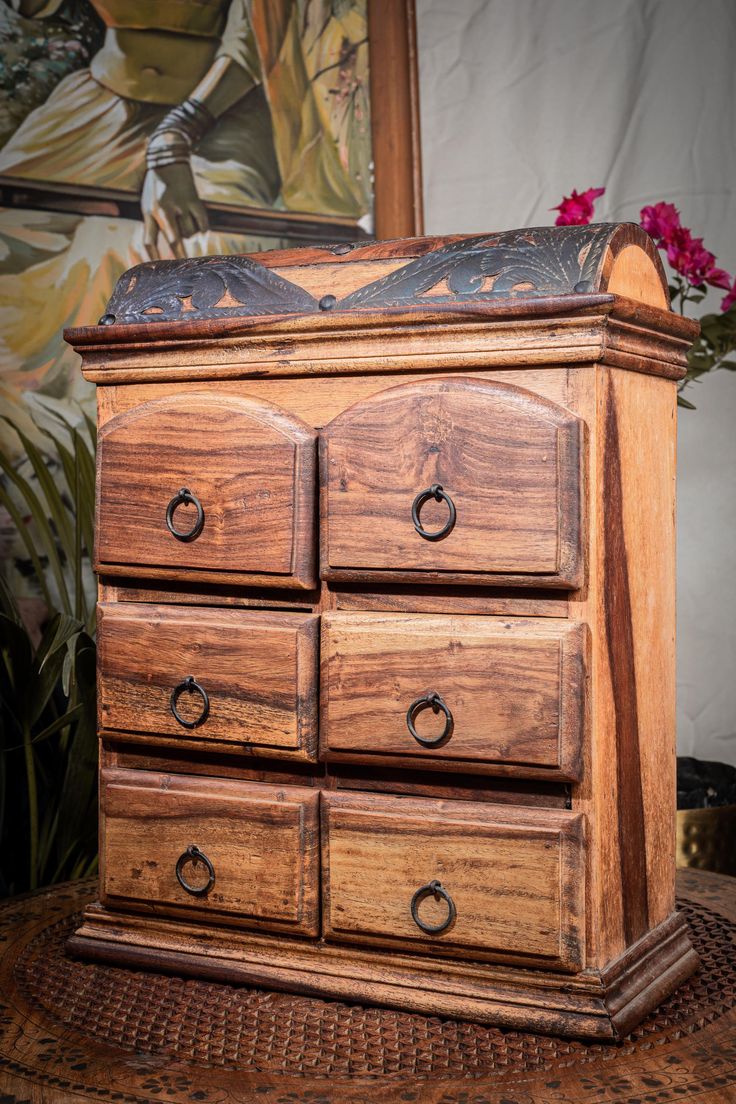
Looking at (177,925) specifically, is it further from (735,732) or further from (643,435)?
(735,732)

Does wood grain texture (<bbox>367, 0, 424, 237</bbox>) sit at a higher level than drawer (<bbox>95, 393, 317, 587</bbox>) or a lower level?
higher

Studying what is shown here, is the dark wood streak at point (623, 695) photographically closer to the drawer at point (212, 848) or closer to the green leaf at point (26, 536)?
the drawer at point (212, 848)

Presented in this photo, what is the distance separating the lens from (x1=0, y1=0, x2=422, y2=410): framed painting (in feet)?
8.38

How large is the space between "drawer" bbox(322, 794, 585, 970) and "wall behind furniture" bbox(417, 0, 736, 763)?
51.7 inches

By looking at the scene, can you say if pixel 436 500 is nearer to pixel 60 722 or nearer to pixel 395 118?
pixel 60 722

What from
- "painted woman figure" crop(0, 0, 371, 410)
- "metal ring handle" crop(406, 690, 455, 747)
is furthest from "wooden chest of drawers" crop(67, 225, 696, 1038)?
"painted woman figure" crop(0, 0, 371, 410)

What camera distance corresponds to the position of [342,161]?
282cm

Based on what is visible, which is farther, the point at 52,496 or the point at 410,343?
the point at 52,496

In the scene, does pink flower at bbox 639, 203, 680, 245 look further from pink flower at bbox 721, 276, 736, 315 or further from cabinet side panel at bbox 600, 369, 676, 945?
cabinet side panel at bbox 600, 369, 676, 945

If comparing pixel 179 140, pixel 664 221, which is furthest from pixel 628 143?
pixel 179 140

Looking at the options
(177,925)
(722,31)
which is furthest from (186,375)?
(722,31)

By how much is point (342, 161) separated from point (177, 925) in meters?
1.76

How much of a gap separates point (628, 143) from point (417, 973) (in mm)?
1787

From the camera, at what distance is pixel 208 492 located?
1.60 metres
